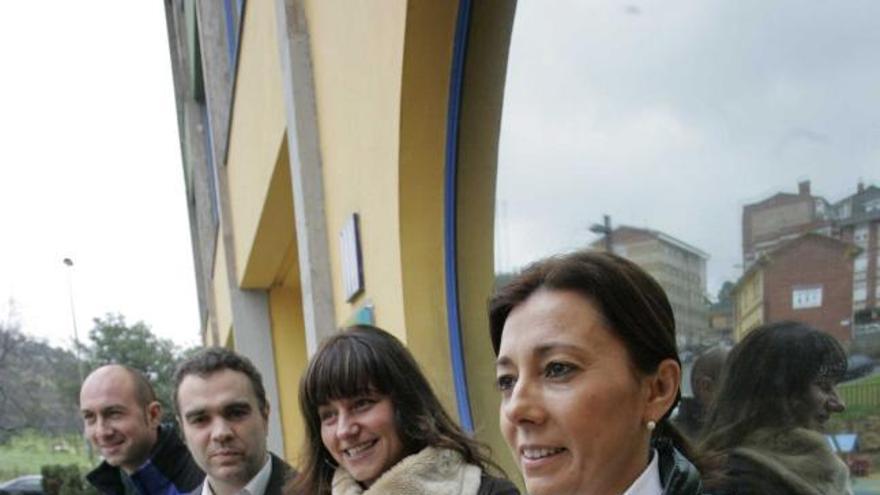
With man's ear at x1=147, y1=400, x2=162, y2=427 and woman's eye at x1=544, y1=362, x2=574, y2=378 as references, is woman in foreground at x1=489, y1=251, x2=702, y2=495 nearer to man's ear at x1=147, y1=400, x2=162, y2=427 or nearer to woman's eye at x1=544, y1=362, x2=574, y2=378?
woman's eye at x1=544, y1=362, x2=574, y2=378

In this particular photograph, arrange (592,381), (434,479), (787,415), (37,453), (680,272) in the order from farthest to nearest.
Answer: (37,453) → (680,272) → (434,479) → (787,415) → (592,381)

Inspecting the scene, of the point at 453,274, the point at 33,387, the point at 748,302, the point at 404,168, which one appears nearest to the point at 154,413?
the point at 453,274

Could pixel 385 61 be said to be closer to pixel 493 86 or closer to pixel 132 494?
pixel 493 86

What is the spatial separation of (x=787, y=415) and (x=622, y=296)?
80 centimetres

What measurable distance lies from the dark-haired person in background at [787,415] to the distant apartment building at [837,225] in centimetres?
15

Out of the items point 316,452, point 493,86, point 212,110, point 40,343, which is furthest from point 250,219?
point 40,343

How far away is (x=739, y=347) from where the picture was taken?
230 cm

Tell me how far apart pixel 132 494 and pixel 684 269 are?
102 inches

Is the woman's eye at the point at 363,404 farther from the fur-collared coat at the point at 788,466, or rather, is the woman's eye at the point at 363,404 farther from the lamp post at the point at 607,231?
the lamp post at the point at 607,231

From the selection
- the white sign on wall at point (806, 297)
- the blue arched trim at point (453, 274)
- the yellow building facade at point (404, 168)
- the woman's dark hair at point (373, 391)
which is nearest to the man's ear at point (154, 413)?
the yellow building facade at point (404, 168)

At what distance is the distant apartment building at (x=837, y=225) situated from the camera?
1.89 meters

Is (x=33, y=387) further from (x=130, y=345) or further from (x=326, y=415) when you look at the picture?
(x=326, y=415)

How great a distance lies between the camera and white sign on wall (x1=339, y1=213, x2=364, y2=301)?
14.8 feet

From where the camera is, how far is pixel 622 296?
4.93 feet
